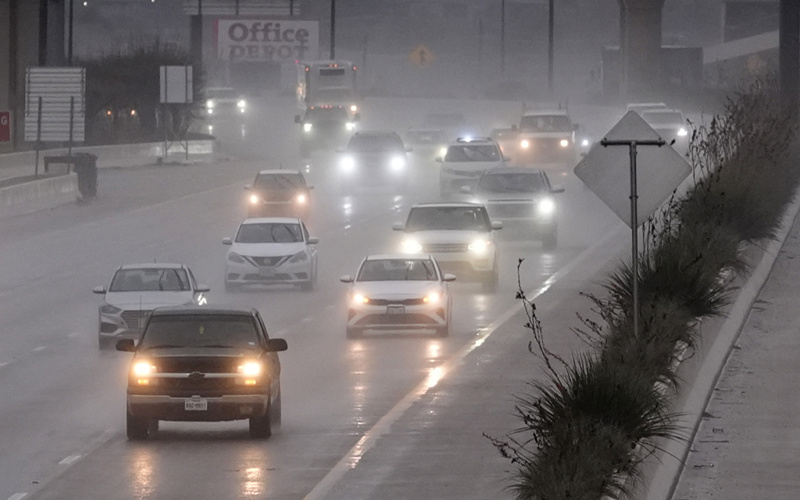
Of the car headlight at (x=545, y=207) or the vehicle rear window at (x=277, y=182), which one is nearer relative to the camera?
the car headlight at (x=545, y=207)

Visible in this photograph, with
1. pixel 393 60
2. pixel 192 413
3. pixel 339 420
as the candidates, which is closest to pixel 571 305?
pixel 339 420

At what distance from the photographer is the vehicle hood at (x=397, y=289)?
27094mm

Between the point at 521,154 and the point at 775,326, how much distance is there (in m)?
39.5

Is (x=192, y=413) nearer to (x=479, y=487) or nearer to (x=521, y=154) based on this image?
(x=479, y=487)

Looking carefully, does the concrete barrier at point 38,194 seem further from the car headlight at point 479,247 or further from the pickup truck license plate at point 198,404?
the pickup truck license plate at point 198,404

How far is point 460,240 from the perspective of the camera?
3381cm

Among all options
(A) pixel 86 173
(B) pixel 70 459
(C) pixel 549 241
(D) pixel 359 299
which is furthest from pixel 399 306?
(A) pixel 86 173

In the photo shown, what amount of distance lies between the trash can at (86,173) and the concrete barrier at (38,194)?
0.32 m

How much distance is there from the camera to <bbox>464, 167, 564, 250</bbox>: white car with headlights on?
137 feet

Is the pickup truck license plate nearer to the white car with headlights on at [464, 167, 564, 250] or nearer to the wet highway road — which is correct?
the wet highway road

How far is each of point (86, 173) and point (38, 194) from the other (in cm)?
431

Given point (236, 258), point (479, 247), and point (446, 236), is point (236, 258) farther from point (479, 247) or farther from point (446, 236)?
point (479, 247)

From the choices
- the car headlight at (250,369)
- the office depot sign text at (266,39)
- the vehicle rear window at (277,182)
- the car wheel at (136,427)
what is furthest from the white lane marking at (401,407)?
the office depot sign text at (266,39)

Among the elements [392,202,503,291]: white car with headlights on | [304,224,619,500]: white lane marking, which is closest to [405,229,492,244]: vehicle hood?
[392,202,503,291]: white car with headlights on
